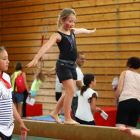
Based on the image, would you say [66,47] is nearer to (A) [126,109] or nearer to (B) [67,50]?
(B) [67,50]

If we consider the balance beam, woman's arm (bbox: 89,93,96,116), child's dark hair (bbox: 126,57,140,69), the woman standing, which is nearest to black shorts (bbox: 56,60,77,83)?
the balance beam

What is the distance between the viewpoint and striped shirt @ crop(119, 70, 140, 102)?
359cm

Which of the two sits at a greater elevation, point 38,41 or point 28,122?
point 38,41

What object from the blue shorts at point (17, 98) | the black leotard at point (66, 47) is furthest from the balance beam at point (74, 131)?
the blue shorts at point (17, 98)

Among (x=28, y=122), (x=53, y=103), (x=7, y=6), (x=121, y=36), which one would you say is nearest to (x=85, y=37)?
(x=121, y=36)

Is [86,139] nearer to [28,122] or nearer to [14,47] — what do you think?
[28,122]

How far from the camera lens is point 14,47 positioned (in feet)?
29.3

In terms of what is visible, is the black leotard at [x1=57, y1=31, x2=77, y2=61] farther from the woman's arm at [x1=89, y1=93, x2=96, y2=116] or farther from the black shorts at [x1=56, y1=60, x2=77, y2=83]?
the woman's arm at [x1=89, y1=93, x2=96, y2=116]

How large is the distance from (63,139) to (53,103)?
508 cm

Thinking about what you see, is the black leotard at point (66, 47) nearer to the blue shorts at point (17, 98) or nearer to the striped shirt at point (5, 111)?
the striped shirt at point (5, 111)

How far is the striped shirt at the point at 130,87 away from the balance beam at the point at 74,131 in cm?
101

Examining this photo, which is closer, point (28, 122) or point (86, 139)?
point (86, 139)

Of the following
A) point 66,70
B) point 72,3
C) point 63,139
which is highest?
point 72,3

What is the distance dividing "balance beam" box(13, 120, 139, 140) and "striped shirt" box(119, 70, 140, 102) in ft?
3.33
